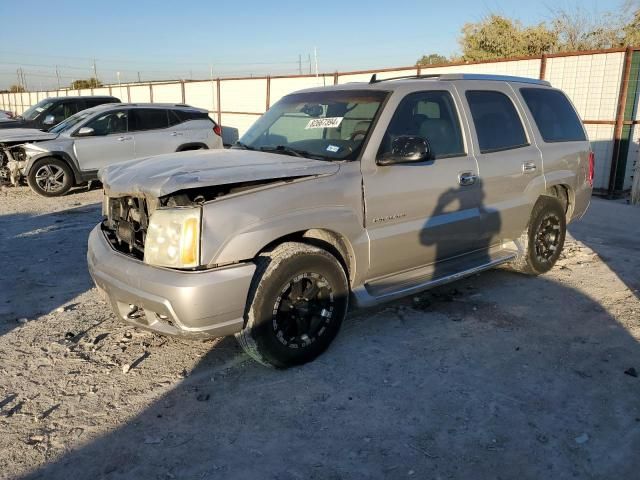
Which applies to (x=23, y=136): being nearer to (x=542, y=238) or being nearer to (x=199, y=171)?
(x=199, y=171)

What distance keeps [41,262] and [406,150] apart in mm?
4500

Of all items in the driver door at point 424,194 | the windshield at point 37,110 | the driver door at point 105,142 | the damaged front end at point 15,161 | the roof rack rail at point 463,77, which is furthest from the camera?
the windshield at point 37,110

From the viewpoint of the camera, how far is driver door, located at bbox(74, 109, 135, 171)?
10.8 metres

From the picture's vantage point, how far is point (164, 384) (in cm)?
365

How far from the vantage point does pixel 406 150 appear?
3.95 meters

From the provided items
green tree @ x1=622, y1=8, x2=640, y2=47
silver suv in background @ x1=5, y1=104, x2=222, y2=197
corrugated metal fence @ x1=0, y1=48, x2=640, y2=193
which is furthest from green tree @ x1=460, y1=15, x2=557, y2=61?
silver suv in background @ x1=5, y1=104, x2=222, y2=197

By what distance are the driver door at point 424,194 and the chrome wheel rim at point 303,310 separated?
1.64 feet

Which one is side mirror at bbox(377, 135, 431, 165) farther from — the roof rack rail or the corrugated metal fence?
the corrugated metal fence

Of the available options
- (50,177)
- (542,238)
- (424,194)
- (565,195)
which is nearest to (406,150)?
(424,194)

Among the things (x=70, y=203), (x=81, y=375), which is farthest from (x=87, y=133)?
(x=81, y=375)

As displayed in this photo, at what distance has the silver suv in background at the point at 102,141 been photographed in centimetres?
1052

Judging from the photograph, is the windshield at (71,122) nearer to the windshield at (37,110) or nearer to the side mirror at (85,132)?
the side mirror at (85,132)

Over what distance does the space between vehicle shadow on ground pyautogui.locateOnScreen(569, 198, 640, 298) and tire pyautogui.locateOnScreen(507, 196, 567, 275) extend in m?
0.76

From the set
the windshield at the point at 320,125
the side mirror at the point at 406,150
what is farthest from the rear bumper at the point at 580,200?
the windshield at the point at 320,125
